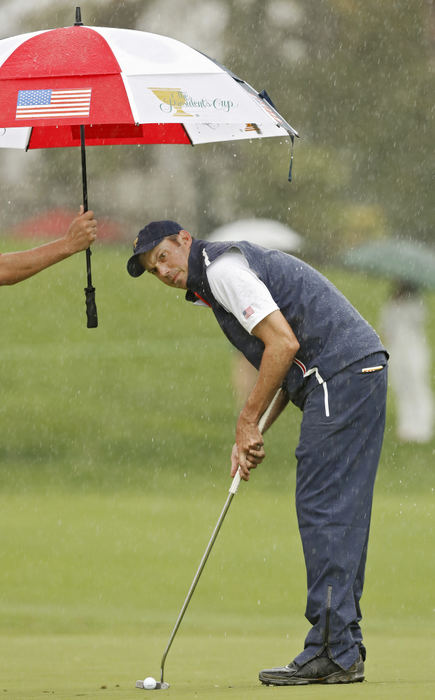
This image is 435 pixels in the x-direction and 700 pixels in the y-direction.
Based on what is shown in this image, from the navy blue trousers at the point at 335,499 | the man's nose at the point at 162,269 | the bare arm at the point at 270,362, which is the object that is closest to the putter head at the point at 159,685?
the navy blue trousers at the point at 335,499

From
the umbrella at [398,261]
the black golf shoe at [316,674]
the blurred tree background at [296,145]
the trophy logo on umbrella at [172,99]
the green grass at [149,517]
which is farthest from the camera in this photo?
the blurred tree background at [296,145]

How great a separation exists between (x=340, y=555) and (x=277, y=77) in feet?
52.3

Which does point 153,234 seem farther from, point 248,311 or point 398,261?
point 398,261

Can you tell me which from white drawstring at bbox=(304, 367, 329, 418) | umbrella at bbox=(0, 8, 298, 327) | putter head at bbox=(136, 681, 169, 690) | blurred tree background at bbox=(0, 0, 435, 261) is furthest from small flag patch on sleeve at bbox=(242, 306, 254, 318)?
blurred tree background at bbox=(0, 0, 435, 261)

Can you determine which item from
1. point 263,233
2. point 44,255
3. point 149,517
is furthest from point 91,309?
point 263,233

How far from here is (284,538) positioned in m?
7.63

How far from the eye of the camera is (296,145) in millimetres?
17984

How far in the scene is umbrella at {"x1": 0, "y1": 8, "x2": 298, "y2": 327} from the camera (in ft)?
13.2

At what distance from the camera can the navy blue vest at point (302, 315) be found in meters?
3.79

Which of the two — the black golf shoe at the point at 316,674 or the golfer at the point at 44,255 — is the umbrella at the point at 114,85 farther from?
the black golf shoe at the point at 316,674

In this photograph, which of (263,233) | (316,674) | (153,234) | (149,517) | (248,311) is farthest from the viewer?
(263,233)

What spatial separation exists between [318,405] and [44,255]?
1.10 m

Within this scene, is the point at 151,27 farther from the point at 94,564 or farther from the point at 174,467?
the point at 94,564

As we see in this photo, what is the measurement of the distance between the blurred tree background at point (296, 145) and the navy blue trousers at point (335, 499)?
12.5 m
